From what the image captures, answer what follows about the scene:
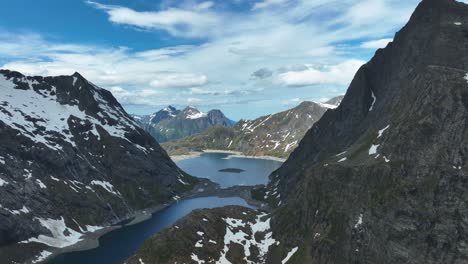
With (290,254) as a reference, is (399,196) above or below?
above

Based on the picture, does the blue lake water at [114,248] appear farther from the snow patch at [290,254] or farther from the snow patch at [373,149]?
the snow patch at [373,149]

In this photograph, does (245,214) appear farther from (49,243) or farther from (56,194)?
(56,194)

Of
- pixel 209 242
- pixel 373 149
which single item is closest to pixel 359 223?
pixel 373 149

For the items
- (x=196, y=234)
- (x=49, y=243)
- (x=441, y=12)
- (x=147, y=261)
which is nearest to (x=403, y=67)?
(x=441, y=12)

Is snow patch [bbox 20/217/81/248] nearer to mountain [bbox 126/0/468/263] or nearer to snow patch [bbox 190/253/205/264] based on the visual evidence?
mountain [bbox 126/0/468/263]

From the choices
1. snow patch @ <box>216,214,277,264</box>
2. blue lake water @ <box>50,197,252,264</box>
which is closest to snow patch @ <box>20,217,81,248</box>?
blue lake water @ <box>50,197,252,264</box>

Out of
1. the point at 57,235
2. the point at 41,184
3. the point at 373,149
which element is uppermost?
the point at 373,149

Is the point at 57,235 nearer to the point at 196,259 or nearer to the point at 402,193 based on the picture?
the point at 196,259

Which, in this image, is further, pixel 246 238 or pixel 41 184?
pixel 41 184

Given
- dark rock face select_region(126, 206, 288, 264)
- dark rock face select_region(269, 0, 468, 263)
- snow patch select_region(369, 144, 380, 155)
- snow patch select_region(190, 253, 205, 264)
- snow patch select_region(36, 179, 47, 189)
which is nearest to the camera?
dark rock face select_region(269, 0, 468, 263)

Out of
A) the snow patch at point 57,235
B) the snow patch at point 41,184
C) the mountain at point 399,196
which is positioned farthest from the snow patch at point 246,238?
the snow patch at point 41,184

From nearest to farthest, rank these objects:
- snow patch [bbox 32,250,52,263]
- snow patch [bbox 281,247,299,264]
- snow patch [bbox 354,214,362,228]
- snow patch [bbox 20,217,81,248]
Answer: snow patch [bbox 354,214,362,228] < snow patch [bbox 281,247,299,264] < snow patch [bbox 32,250,52,263] < snow patch [bbox 20,217,81,248]

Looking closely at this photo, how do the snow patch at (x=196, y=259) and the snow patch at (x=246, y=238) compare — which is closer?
the snow patch at (x=196, y=259)
